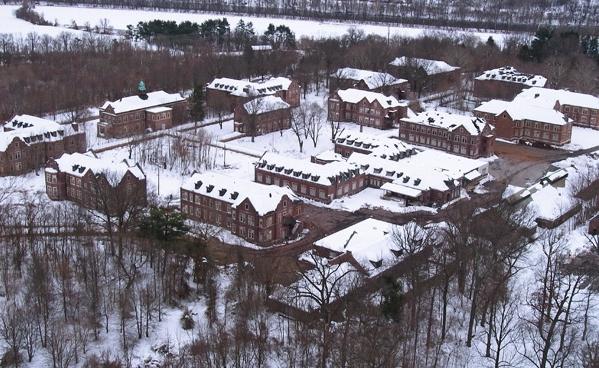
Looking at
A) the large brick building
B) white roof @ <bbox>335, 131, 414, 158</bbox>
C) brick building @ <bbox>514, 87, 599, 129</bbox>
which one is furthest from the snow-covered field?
the large brick building

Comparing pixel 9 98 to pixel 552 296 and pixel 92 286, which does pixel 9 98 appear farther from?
pixel 552 296

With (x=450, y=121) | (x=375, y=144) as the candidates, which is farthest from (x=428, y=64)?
(x=375, y=144)

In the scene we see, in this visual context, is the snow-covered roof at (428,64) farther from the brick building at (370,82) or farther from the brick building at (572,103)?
the brick building at (572,103)

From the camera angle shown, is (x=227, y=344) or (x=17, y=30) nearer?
(x=227, y=344)

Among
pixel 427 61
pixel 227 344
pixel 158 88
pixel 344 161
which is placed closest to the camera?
pixel 227 344

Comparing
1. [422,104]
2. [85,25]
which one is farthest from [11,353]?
[85,25]

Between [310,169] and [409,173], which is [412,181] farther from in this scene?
[310,169]

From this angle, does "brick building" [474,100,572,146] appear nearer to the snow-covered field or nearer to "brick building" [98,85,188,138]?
"brick building" [98,85,188,138]
